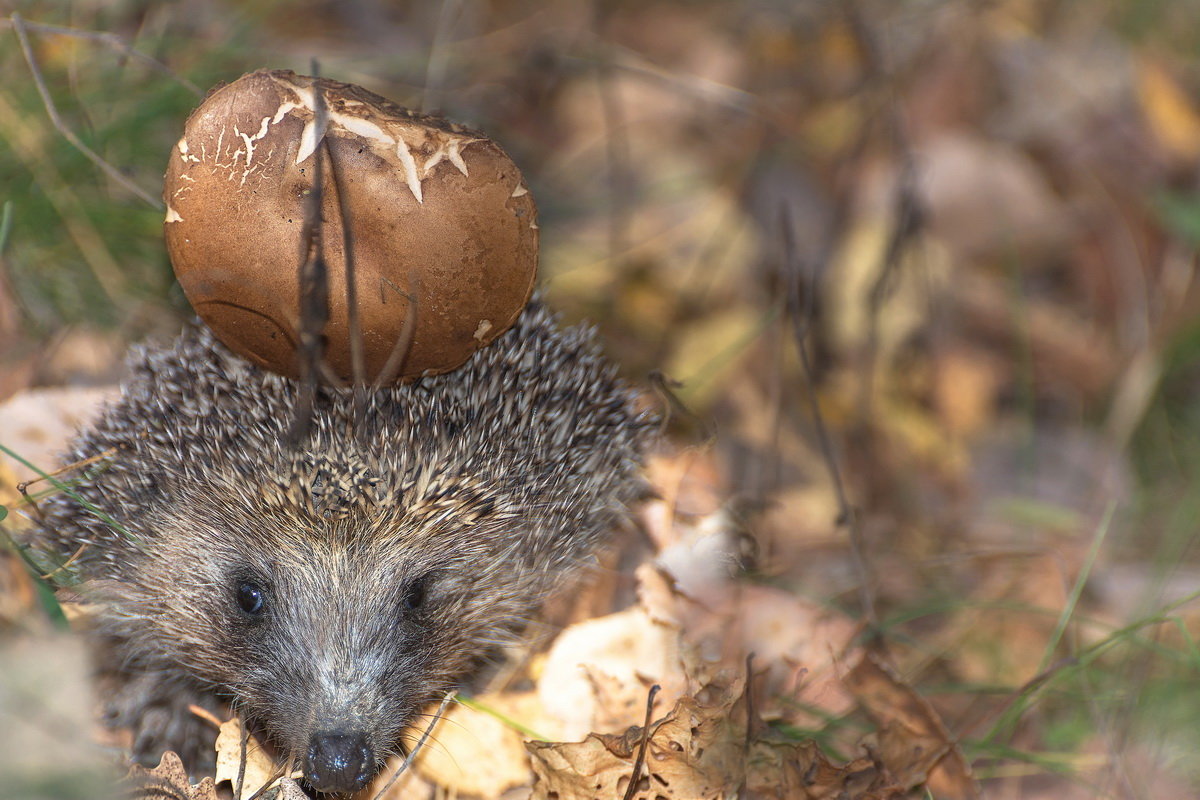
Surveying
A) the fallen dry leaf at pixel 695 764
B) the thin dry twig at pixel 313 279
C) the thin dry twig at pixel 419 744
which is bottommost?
the thin dry twig at pixel 419 744

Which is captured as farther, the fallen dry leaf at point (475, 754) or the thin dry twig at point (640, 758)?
the fallen dry leaf at point (475, 754)

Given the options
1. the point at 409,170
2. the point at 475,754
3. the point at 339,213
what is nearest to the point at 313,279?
the point at 339,213

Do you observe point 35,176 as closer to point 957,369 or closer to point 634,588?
point 634,588

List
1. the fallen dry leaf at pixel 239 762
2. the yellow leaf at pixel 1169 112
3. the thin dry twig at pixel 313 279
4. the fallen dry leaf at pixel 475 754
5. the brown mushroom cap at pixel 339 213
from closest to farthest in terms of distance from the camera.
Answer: the thin dry twig at pixel 313 279 → the brown mushroom cap at pixel 339 213 → the fallen dry leaf at pixel 239 762 → the fallen dry leaf at pixel 475 754 → the yellow leaf at pixel 1169 112

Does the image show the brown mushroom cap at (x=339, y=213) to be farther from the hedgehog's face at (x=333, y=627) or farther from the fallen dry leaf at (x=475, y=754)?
the fallen dry leaf at (x=475, y=754)

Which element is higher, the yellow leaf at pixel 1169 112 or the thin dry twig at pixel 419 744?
the yellow leaf at pixel 1169 112

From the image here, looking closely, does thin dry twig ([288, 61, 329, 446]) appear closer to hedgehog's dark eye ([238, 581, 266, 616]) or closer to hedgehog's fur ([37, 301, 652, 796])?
hedgehog's fur ([37, 301, 652, 796])

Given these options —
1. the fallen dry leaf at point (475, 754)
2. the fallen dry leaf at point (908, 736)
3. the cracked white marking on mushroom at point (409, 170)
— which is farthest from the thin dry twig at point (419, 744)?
the cracked white marking on mushroom at point (409, 170)

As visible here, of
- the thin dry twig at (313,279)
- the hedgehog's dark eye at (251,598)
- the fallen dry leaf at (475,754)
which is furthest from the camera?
the hedgehog's dark eye at (251,598)
